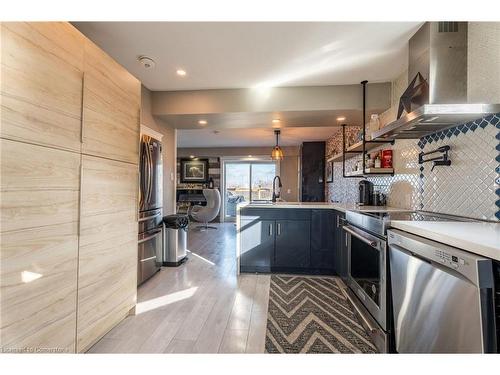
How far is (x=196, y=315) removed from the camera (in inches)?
78.0

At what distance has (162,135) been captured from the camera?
10.9 feet

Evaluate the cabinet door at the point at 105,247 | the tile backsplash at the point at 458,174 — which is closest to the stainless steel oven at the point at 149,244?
the cabinet door at the point at 105,247

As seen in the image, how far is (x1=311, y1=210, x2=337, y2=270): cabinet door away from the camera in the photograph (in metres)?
2.89

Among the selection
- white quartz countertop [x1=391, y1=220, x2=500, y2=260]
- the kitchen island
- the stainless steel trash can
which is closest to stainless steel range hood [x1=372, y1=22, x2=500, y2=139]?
white quartz countertop [x1=391, y1=220, x2=500, y2=260]

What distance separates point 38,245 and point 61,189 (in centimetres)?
30

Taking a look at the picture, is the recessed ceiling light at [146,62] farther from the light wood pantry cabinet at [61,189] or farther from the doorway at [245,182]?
the doorway at [245,182]

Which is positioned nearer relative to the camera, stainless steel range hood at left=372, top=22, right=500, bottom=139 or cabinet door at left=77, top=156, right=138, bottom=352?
cabinet door at left=77, top=156, right=138, bottom=352

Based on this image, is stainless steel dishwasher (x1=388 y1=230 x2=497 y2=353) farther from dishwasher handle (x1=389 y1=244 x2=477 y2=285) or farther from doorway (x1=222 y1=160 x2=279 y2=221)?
doorway (x1=222 y1=160 x2=279 y2=221)

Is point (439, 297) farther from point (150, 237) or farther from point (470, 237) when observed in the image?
point (150, 237)

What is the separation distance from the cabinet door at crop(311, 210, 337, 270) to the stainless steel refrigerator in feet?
6.59

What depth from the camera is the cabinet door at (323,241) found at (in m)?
2.89

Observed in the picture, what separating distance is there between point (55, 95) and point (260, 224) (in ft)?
7.65

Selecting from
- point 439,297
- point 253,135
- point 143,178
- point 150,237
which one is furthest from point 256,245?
point 253,135

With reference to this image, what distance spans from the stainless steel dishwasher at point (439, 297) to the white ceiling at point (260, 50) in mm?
1617
